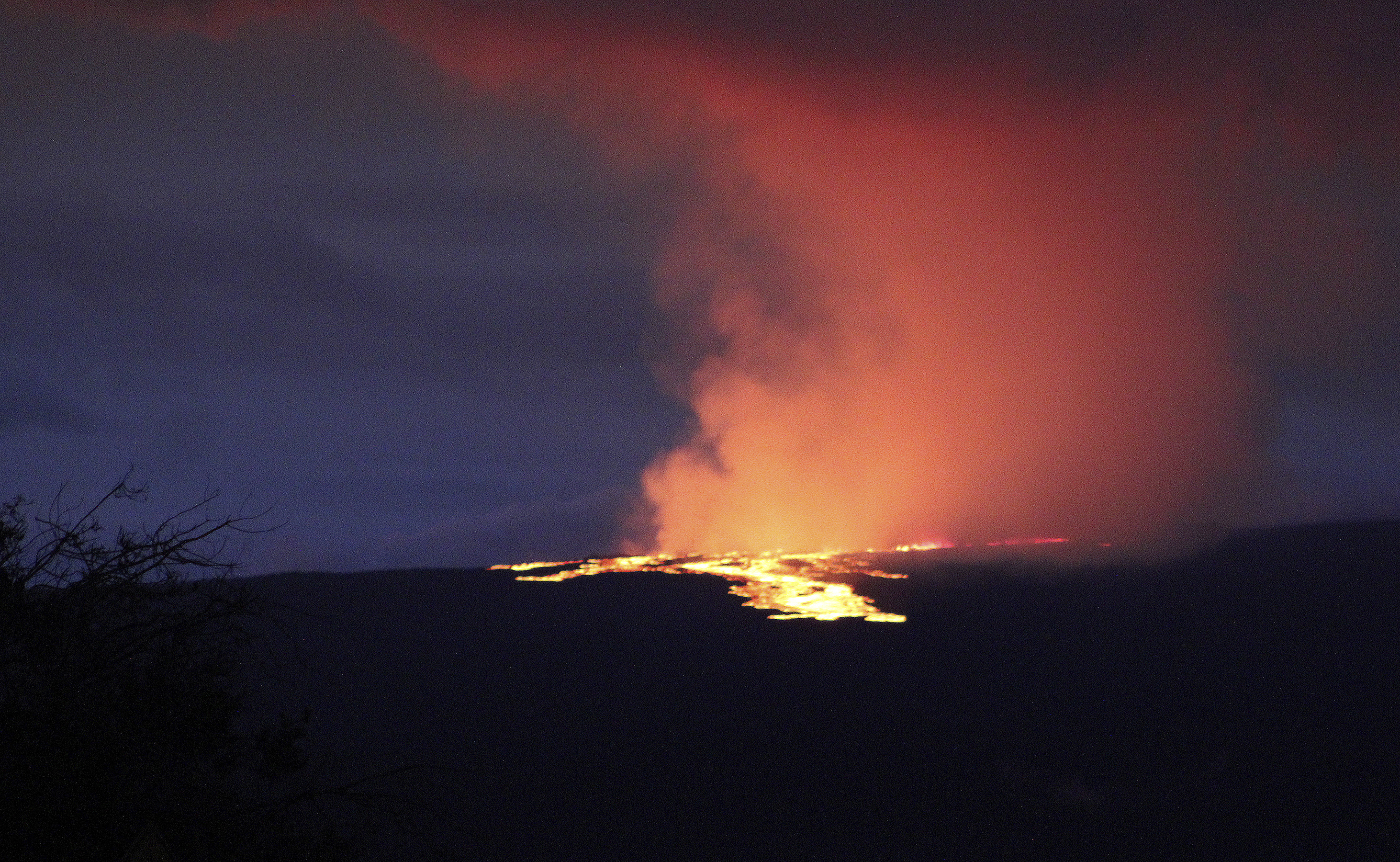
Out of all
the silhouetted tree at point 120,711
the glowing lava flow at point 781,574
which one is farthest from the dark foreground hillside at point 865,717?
the silhouetted tree at point 120,711

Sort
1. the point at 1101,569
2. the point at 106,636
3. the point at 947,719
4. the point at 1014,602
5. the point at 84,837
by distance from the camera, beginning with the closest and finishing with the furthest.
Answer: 1. the point at 84,837
2. the point at 106,636
3. the point at 947,719
4. the point at 1014,602
5. the point at 1101,569

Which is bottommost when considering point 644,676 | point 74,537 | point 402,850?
point 402,850

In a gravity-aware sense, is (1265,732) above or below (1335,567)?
below

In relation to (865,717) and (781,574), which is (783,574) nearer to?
(781,574)

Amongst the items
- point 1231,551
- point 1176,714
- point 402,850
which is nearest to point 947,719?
point 1176,714

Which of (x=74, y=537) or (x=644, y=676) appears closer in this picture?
(x=74, y=537)

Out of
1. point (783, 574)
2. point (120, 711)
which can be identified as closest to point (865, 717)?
point (783, 574)

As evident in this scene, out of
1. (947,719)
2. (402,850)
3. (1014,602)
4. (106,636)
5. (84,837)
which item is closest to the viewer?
(84,837)

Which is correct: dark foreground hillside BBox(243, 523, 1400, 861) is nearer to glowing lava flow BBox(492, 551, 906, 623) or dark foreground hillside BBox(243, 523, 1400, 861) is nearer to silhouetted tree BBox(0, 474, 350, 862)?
glowing lava flow BBox(492, 551, 906, 623)

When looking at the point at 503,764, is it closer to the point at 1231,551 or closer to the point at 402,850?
the point at 402,850
